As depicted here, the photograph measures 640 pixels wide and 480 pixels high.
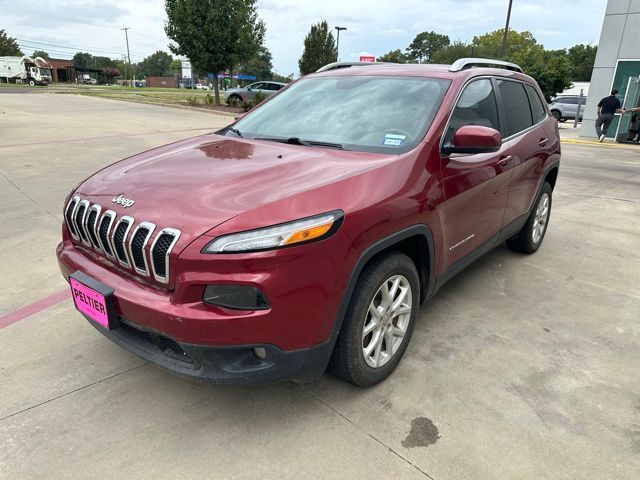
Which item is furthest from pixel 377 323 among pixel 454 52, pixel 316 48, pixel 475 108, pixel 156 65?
pixel 156 65

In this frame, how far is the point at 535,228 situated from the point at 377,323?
2.93 m

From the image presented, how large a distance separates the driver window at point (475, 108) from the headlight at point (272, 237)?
4.01 feet

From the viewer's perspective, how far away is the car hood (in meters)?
2.08

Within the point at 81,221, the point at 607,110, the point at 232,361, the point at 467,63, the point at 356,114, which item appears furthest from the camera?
the point at 607,110

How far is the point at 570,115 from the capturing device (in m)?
27.4

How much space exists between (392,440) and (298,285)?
917mm

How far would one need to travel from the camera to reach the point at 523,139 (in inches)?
155

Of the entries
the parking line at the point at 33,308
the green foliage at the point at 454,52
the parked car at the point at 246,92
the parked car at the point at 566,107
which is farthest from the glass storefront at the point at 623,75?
the green foliage at the point at 454,52

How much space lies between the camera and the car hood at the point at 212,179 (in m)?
2.08

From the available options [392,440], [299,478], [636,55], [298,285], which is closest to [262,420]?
[299,478]

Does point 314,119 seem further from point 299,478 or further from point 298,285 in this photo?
point 299,478

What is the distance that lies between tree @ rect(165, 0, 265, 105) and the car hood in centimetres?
1925

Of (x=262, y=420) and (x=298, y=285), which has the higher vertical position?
(x=298, y=285)

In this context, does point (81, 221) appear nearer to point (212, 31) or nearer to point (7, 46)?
point (212, 31)
